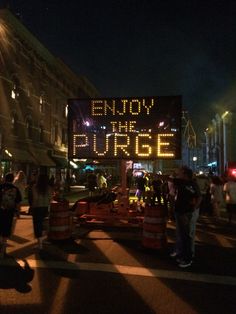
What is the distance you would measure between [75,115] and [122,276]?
291 inches

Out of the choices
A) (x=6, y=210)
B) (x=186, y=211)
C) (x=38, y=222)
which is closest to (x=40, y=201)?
(x=38, y=222)

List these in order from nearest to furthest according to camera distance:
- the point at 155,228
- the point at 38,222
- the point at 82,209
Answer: the point at 155,228 < the point at 38,222 < the point at 82,209

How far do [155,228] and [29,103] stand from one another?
26.2 m

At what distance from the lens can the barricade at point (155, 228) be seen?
903 cm

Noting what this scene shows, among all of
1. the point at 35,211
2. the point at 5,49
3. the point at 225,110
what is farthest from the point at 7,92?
the point at 225,110

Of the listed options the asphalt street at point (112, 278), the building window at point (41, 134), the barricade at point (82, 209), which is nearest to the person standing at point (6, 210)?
the asphalt street at point (112, 278)

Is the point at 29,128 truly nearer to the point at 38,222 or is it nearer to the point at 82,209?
the point at 82,209

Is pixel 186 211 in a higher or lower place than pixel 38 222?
higher

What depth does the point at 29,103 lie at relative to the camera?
3331 centimetres

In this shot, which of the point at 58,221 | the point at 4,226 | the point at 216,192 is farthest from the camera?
the point at 216,192

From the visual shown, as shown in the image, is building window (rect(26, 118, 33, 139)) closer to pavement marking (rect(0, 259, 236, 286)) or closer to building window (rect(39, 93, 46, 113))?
building window (rect(39, 93, 46, 113))

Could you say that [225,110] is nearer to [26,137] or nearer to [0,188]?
[26,137]

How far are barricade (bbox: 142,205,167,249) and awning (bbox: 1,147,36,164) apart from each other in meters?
19.4

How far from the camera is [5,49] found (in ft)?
96.9
